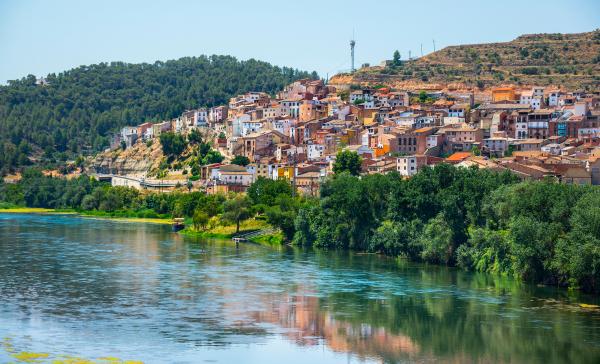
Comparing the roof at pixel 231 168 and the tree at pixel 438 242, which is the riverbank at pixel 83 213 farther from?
the tree at pixel 438 242

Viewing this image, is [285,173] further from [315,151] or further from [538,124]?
[538,124]

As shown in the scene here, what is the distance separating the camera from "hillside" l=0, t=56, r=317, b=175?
110 m

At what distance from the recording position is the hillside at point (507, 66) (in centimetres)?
8412

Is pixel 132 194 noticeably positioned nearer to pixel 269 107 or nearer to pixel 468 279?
pixel 269 107

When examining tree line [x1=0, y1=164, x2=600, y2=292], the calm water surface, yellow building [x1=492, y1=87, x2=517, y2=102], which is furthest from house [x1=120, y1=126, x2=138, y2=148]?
the calm water surface

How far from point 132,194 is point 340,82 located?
83.3 feet

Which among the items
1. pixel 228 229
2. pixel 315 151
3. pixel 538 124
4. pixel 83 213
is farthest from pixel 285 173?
pixel 538 124

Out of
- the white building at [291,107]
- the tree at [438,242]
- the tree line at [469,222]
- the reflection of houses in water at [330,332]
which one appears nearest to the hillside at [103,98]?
the white building at [291,107]

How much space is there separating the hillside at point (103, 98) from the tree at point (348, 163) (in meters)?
46.8

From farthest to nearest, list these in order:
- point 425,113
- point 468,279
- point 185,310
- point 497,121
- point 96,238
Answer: point 425,113
point 497,121
point 96,238
point 468,279
point 185,310

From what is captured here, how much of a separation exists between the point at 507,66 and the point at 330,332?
66579 millimetres

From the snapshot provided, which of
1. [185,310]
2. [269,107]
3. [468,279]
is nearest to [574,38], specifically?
[269,107]

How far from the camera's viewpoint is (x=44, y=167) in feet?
320

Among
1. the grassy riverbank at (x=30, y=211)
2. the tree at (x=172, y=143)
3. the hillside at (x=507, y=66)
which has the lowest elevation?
the grassy riverbank at (x=30, y=211)
